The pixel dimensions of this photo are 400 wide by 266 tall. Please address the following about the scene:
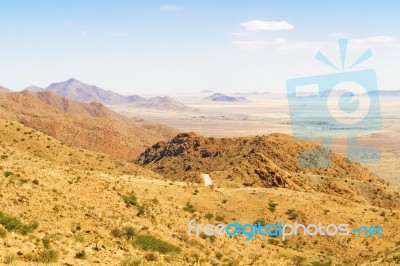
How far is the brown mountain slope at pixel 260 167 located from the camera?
56.2 meters

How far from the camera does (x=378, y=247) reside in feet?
106

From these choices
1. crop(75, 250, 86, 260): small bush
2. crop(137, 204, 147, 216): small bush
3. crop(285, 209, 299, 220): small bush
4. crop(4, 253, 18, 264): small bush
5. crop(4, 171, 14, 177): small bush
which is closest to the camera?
crop(4, 253, 18, 264): small bush

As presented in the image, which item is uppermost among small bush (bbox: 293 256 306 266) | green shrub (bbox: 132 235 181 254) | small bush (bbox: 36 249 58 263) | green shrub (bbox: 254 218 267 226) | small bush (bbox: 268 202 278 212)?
small bush (bbox: 36 249 58 263)

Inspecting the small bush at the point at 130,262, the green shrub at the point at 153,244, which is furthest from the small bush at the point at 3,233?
the green shrub at the point at 153,244

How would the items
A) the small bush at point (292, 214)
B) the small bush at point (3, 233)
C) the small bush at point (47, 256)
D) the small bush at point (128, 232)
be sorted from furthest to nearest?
the small bush at point (292, 214) < the small bush at point (128, 232) < the small bush at point (3, 233) < the small bush at point (47, 256)

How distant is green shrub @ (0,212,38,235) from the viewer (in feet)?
56.4

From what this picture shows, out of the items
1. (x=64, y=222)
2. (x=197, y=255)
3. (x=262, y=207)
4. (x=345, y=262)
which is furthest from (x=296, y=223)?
(x=64, y=222)

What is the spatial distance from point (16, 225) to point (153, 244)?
6.36m

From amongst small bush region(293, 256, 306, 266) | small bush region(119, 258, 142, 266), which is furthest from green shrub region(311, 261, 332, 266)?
small bush region(119, 258, 142, 266)

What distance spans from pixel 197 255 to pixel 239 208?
1559 cm

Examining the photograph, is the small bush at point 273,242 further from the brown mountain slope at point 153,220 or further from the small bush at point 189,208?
the small bush at point 189,208

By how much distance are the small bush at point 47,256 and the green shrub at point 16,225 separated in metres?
2.61

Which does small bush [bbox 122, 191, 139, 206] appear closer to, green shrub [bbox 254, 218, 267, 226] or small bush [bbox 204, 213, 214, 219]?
small bush [bbox 204, 213, 214, 219]

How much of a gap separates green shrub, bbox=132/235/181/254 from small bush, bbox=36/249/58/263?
522 cm
